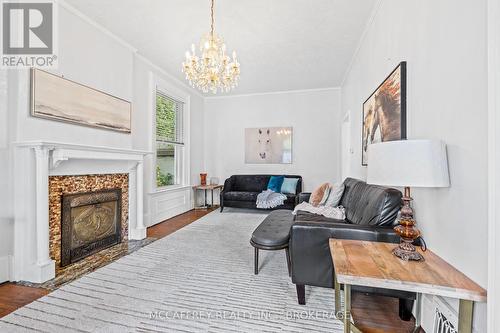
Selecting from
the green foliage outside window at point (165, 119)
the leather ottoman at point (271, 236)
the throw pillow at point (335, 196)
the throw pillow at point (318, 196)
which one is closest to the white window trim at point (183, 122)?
the green foliage outside window at point (165, 119)

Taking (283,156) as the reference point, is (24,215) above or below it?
below

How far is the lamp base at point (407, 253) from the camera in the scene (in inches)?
51.1

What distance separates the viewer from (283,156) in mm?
5902

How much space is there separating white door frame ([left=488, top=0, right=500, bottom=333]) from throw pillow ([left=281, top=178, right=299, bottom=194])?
4.37 meters

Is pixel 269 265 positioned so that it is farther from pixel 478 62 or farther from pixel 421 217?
pixel 478 62

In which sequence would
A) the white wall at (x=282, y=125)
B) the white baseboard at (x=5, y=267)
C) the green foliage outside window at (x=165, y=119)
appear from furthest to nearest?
1. the white wall at (x=282, y=125)
2. the green foliage outside window at (x=165, y=119)
3. the white baseboard at (x=5, y=267)

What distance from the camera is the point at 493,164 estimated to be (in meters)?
0.93

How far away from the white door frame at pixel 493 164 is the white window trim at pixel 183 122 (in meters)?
4.26

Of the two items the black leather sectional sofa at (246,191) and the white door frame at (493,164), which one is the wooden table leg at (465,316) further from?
the black leather sectional sofa at (246,191)

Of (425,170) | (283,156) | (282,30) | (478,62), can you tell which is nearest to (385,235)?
(425,170)

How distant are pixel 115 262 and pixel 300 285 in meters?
2.11

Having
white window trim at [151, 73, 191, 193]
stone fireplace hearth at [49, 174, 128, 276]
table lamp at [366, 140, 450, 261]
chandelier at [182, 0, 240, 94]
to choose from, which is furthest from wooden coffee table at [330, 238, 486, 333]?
white window trim at [151, 73, 191, 193]

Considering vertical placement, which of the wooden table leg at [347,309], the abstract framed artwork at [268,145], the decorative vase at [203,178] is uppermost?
the abstract framed artwork at [268,145]

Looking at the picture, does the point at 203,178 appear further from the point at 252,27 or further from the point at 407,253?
the point at 407,253
